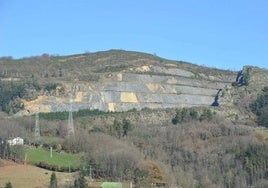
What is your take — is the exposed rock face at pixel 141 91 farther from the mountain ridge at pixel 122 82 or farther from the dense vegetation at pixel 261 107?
the dense vegetation at pixel 261 107

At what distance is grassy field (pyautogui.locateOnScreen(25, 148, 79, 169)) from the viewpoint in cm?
8826

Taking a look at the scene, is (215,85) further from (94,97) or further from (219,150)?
(219,150)

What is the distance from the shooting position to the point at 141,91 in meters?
137

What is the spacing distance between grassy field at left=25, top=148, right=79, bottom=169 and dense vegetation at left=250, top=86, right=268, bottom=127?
46.0 meters

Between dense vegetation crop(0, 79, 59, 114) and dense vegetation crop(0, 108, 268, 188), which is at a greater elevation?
dense vegetation crop(0, 79, 59, 114)

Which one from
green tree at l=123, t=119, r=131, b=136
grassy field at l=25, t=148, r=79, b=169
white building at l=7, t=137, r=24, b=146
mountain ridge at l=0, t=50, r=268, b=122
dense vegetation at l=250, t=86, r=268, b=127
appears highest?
mountain ridge at l=0, t=50, r=268, b=122

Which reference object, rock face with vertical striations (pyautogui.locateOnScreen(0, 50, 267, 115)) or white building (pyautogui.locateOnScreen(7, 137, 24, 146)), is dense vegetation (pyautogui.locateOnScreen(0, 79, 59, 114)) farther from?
white building (pyautogui.locateOnScreen(7, 137, 24, 146))

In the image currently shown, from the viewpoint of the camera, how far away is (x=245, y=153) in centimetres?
9888

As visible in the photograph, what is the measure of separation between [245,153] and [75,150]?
24.0 metres

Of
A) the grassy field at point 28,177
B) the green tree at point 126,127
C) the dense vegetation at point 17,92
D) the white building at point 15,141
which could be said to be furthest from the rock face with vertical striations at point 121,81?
the grassy field at point 28,177

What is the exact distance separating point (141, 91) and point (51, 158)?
48.0 m

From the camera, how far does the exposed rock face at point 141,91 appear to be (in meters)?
130

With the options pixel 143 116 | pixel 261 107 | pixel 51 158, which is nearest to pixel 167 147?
pixel 143 116

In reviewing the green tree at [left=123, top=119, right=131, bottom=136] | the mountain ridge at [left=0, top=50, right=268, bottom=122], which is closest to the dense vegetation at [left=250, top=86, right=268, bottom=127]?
the mountain ridge at [left=0, top=50, right=268, bottom=122]
